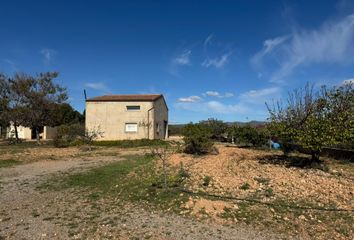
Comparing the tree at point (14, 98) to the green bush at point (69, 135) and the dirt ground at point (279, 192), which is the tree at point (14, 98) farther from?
the dirt ground at point (279, 192)

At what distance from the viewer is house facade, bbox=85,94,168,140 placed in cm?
2962

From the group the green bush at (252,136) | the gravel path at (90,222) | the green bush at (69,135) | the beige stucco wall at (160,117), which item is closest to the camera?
the gravel path at (90,222)

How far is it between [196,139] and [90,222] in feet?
35.4

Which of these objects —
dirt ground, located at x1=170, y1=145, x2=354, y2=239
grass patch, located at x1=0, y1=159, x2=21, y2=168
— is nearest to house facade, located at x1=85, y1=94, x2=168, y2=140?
grass patch, located at x1=0, y1=159, x2=21, y2=168

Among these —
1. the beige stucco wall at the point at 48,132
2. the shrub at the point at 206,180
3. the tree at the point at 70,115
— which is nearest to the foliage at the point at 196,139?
the shrub at the point at 206,180

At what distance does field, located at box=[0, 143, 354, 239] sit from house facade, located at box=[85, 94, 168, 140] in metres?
18.8

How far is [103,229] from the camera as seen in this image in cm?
510

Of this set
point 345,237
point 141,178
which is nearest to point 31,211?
point 141,178

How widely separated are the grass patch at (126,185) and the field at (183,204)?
0.03 meters

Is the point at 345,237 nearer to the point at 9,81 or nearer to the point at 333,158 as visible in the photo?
the point at 333,158

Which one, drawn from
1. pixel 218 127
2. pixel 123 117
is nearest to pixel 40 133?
pixel 123 117

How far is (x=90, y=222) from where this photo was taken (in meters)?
5.46

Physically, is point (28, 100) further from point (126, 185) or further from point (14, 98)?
point (126, 185)

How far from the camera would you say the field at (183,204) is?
16.4 feet
